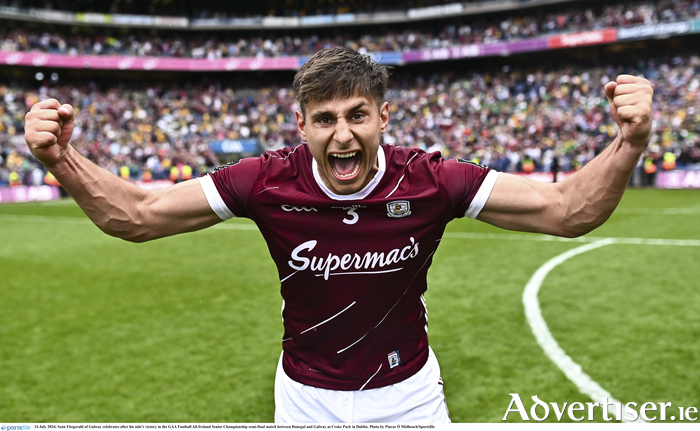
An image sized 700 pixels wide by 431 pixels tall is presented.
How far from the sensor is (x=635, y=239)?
10023 millimetres

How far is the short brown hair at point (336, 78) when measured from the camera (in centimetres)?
200

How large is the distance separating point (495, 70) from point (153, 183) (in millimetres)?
25842

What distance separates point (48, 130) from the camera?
1.90 m

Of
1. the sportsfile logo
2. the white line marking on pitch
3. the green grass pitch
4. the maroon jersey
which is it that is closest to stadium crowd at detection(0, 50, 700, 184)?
the white line marking on pitch

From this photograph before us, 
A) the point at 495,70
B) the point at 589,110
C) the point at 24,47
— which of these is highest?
the point at 24,47

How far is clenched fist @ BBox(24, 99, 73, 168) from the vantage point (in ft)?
6.20

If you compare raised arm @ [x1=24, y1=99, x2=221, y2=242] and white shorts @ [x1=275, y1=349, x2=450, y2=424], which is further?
white shorts @ [x1=275, y1=349, x2=450, y2=424]

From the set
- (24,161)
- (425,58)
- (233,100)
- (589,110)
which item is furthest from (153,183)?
(589,110)

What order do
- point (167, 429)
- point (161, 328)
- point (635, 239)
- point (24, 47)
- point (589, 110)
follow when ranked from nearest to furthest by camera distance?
1. point (167, 429)
2. point (161, 328)
3. point (635, 239)
4. point (589, 110)
5. point (24, 47)

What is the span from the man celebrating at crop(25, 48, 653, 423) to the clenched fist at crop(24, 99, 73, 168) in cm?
3

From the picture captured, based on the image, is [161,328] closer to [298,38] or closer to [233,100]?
[233,100]

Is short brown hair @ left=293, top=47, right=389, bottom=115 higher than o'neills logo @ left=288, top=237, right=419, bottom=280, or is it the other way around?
short brown hair @ left=293, top=47, right=389, bottom=115

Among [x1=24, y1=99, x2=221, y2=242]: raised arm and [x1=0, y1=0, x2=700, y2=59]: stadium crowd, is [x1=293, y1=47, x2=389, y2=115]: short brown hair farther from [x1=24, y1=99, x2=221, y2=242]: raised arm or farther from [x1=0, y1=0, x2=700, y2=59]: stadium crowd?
[x1=0, y1=0, x2=700, y2=59]: stadium crowd

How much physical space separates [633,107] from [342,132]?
1090mm
